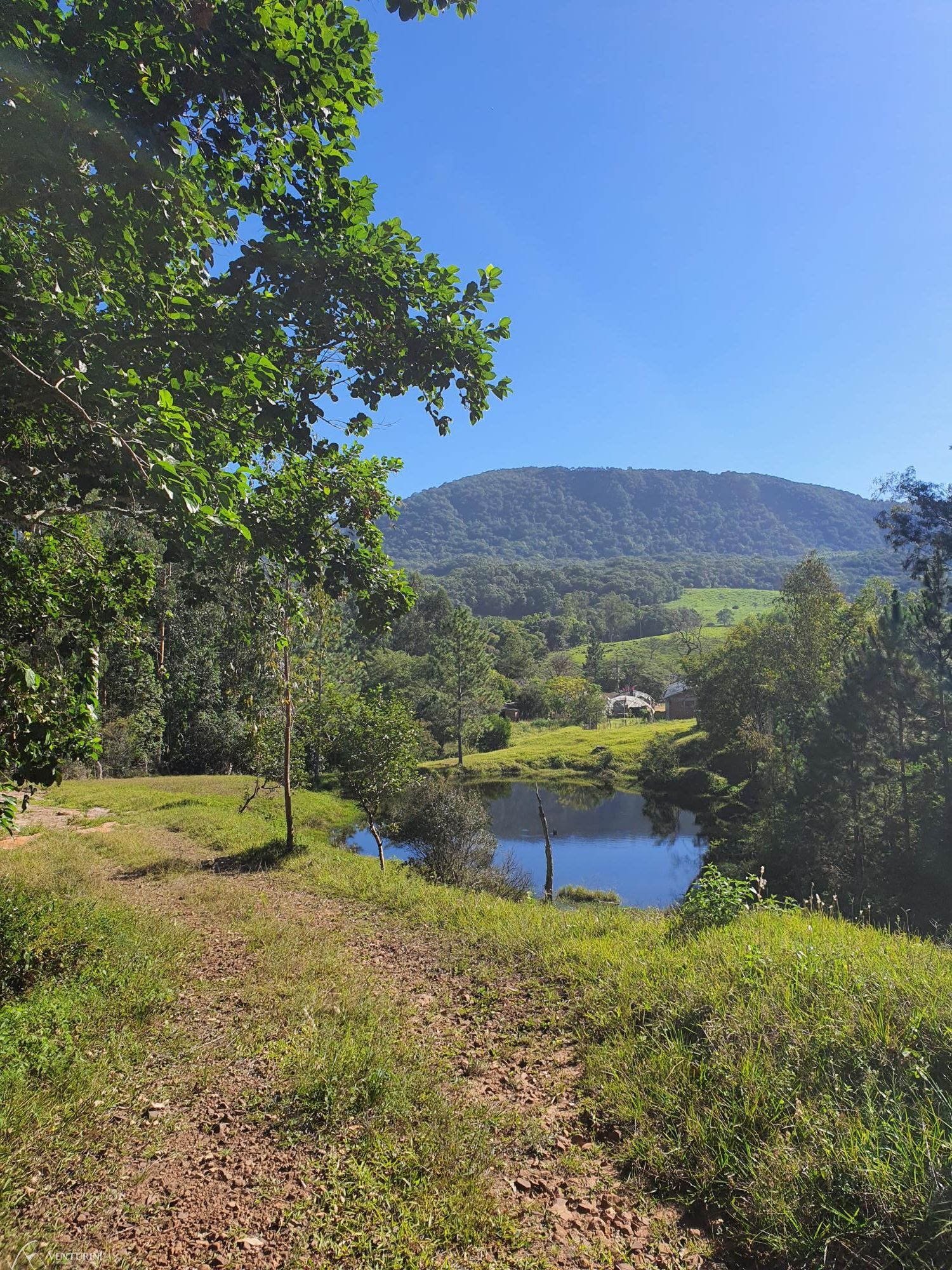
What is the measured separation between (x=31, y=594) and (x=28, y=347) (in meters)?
1.73

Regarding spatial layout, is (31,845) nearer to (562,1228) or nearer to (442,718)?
(562,1228)

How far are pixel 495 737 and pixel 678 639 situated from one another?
80.0 metres

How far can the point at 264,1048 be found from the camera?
15.4ft

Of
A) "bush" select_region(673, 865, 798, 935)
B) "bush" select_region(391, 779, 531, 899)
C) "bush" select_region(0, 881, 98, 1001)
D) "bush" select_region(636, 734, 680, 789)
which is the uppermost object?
"bush" select_region(0, 881, 98, 1001)

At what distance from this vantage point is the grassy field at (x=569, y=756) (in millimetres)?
51250

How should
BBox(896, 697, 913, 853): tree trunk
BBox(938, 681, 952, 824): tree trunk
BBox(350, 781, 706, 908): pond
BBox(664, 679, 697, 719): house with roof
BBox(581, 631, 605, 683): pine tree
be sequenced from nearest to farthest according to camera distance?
1. BBox(938, 681, 952, 824): tree trunk
2. BBox(896, 697, 913, 853): tree trunk
3. BBox(350, 781, 706, 908): pond
4. BBox(664, 679, 697, 719): house with roof
5. BBox(581, 631, 605, 683): pine tree

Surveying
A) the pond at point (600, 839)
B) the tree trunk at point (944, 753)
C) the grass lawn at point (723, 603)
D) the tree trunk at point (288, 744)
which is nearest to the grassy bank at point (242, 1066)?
the tree trunk at point (288, 744)

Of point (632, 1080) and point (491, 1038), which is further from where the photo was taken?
point (491, 1038)

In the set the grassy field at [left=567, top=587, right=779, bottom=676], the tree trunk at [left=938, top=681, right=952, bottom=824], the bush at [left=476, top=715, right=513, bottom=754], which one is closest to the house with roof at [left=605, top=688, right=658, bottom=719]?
the grassy field at [left=567, top=587, right=779, bottom=676]

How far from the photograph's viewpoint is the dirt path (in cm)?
295

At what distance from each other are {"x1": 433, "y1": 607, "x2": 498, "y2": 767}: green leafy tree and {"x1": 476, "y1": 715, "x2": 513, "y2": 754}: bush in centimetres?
407

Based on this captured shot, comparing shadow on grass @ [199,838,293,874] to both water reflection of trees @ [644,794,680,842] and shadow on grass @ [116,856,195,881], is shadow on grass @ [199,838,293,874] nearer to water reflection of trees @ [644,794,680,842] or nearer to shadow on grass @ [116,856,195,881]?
shadow on grass @ [116,856,195,881]

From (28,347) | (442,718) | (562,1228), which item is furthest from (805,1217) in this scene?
(442,718)

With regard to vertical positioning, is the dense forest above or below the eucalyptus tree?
below
